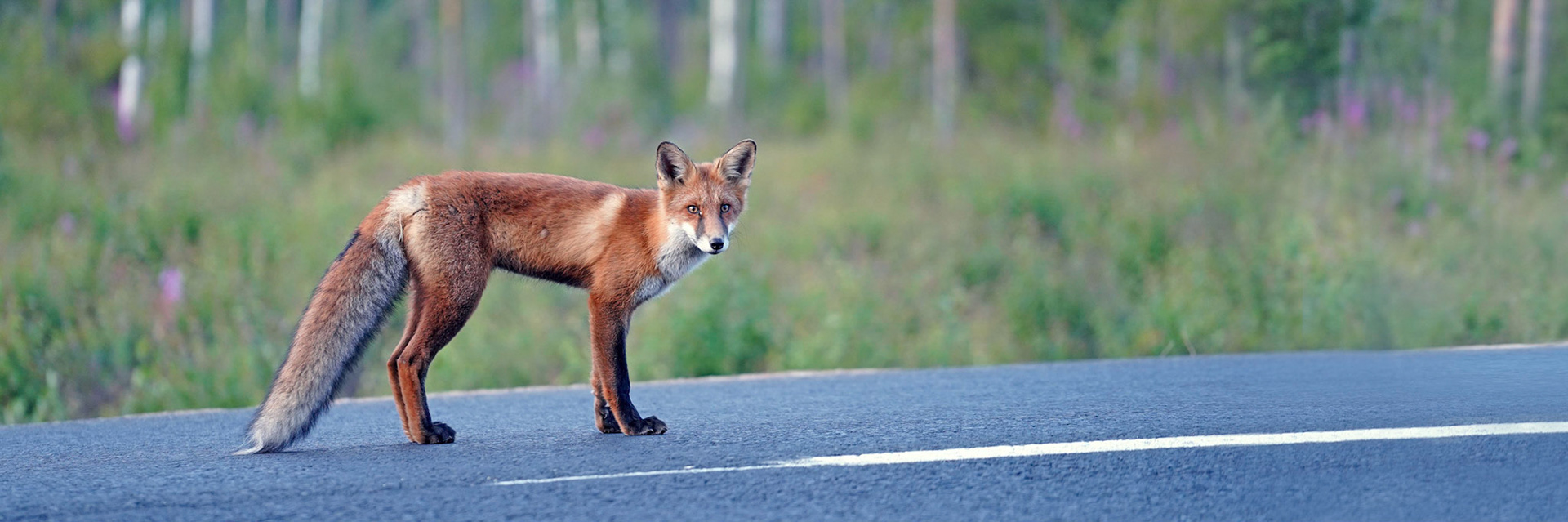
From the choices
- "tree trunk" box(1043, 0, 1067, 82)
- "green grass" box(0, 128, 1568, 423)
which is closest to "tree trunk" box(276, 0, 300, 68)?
"tree trunk" box(1043, 0, 1067, 82)

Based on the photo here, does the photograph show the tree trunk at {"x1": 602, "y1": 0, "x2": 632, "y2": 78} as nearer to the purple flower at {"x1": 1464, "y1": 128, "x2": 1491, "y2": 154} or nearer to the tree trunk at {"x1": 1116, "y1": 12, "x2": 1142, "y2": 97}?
the tree trunk at {"x1": 1116, "y1": 12, "x2": 1142, "y2": 97}

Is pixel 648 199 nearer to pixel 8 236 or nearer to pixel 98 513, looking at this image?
pixel 98 513

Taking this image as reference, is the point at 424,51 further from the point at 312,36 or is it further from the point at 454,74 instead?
the point at 454,74

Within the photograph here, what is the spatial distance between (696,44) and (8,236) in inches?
1158

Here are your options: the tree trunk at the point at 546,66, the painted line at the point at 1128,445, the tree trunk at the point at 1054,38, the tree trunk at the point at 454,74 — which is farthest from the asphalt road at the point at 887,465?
the tree trunk at the point at 546,66

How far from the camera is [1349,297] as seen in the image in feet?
33.4

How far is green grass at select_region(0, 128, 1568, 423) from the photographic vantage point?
31.4 feet

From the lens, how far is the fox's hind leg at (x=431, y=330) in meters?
5.27

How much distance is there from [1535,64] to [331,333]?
17.0 m

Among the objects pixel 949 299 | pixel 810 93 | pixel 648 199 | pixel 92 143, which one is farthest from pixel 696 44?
pixel 648 199

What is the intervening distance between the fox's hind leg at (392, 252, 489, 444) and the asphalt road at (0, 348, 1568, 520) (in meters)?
0.11

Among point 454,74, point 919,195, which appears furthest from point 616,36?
point 919,195

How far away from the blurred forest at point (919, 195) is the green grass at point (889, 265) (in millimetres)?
41

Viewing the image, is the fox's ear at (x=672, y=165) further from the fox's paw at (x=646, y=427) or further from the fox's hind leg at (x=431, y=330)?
the fox's paw at (x=646, y=427)
